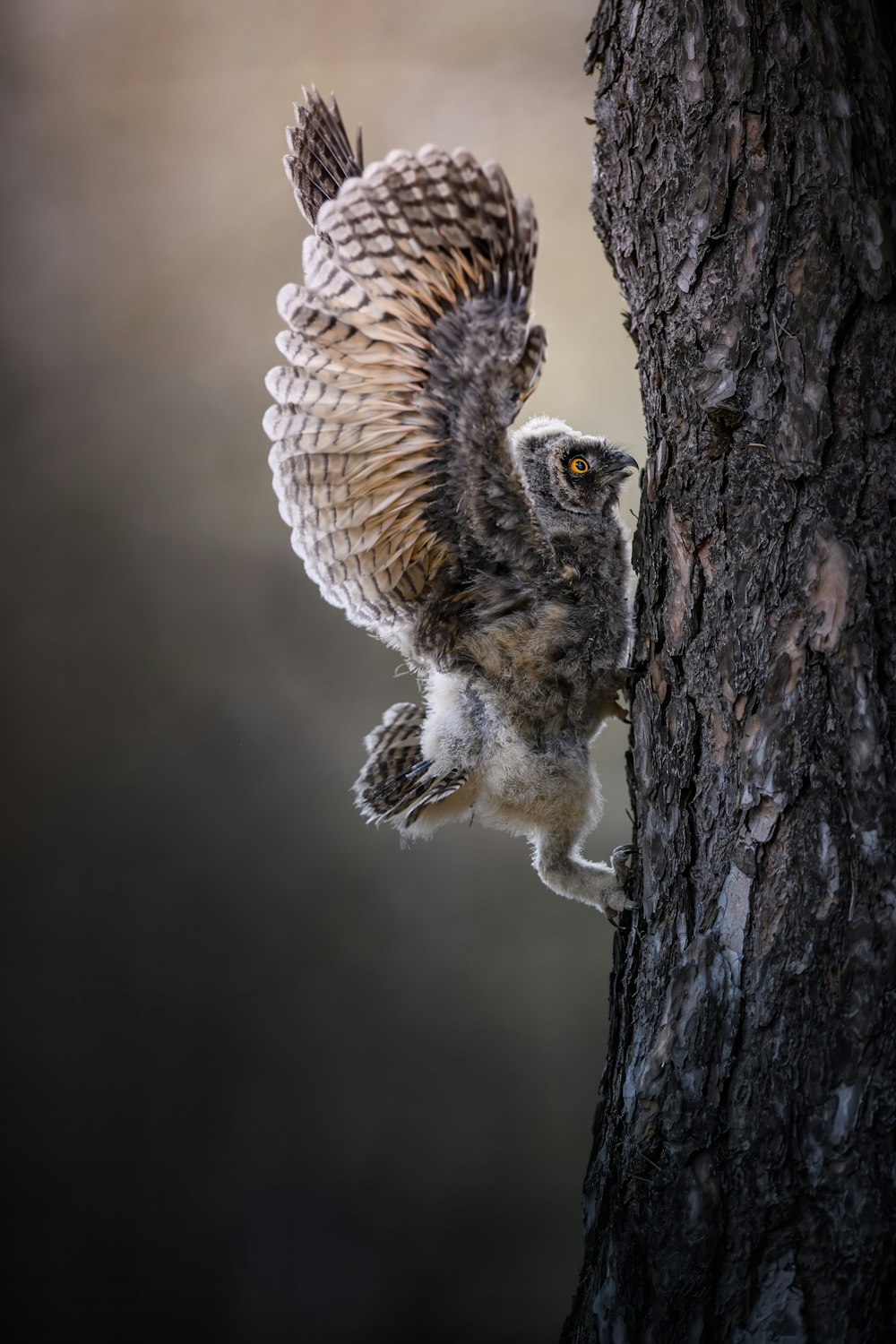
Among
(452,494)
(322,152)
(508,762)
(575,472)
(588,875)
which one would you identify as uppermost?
(322,152)

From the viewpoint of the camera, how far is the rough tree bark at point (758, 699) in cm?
123

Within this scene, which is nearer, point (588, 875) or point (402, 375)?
point (402, 375)

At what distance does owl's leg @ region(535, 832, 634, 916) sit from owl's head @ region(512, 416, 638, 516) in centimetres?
59

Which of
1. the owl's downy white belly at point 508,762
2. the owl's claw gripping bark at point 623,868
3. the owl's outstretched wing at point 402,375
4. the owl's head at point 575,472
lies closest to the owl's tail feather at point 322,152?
the owl's outstretched wing at point 402,375

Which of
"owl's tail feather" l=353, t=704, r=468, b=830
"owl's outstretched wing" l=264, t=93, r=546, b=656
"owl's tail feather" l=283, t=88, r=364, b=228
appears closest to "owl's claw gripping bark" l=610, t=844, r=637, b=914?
"owl's tail feather" l=353, t=704, r=468, b=830

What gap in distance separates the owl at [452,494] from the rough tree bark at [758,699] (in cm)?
24

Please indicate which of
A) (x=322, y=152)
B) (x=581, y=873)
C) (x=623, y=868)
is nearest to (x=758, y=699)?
(x=623, y=868)

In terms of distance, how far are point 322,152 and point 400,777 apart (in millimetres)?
1022

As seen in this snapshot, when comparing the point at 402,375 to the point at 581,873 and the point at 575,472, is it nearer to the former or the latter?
the point at 575,472

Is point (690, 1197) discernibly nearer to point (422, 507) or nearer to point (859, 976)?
point (859, 976)

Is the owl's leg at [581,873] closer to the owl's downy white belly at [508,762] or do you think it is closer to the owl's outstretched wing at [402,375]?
the owl's downy white belly at [508,762]

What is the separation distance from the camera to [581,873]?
6.14 ft

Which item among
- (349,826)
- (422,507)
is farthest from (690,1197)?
(349,826)

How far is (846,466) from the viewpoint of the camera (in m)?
1.33
